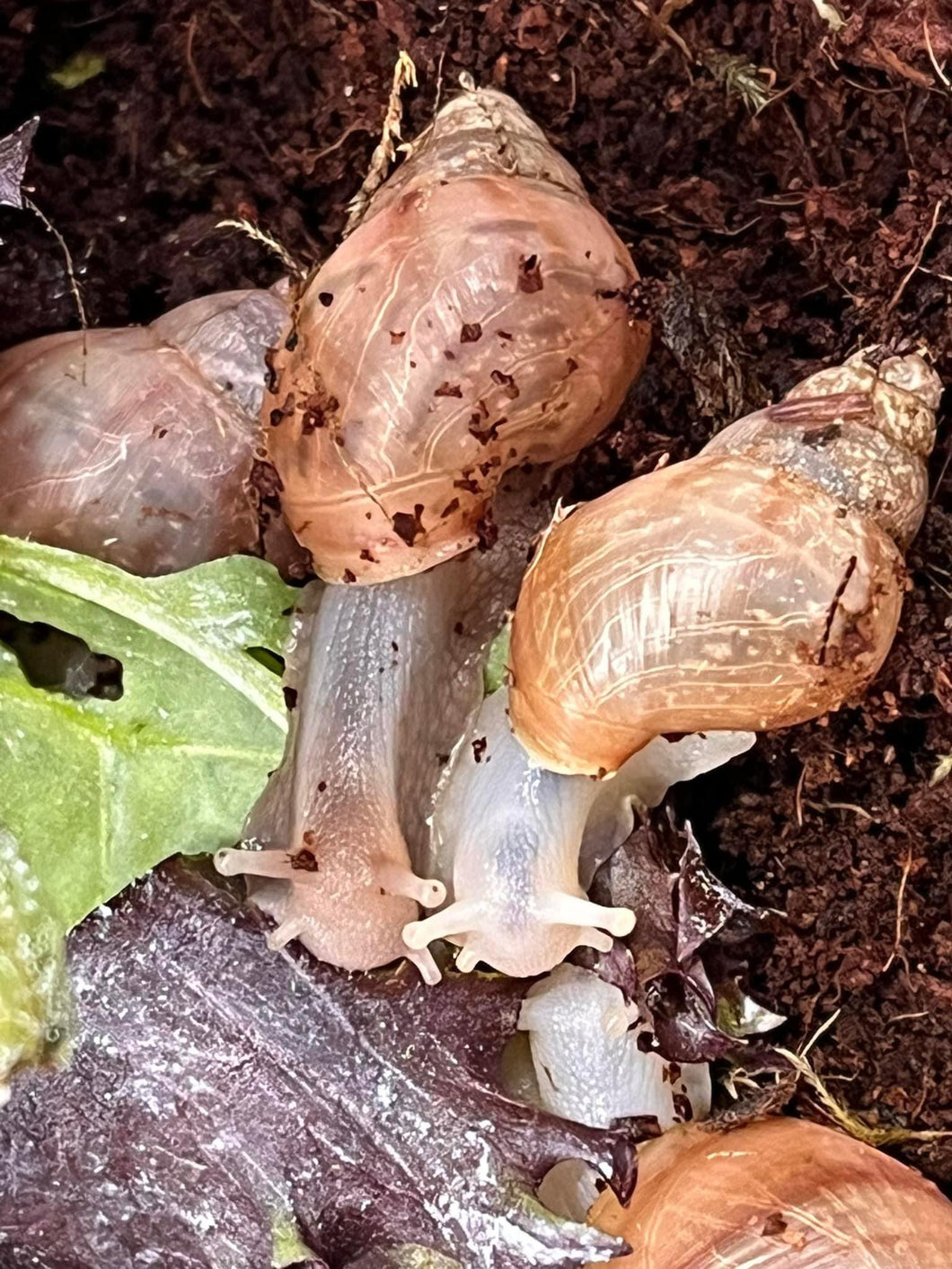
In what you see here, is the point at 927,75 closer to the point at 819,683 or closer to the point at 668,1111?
the point at 819,683

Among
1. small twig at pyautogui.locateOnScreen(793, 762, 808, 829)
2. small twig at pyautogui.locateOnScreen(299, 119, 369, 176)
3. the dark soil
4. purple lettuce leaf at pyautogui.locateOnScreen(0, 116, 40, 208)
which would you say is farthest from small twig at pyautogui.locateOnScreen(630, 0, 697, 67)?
small twig at pyautogui.locateOnScreen(793, 762, 808, 829)

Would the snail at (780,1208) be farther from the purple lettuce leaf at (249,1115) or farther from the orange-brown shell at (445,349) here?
the orange-brown shell at (445,349)

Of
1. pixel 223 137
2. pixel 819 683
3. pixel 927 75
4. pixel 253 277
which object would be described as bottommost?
pixel 819 683

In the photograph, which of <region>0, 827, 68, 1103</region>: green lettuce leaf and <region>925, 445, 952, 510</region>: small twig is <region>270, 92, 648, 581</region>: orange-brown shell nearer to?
<region>925, 445, 952, 510</region>: small twig

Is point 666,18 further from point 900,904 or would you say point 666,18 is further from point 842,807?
point 900,904

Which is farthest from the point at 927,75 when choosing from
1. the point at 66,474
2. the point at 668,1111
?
the point at 668,1111

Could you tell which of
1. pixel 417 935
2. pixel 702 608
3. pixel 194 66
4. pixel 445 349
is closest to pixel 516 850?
pixel 417 935
